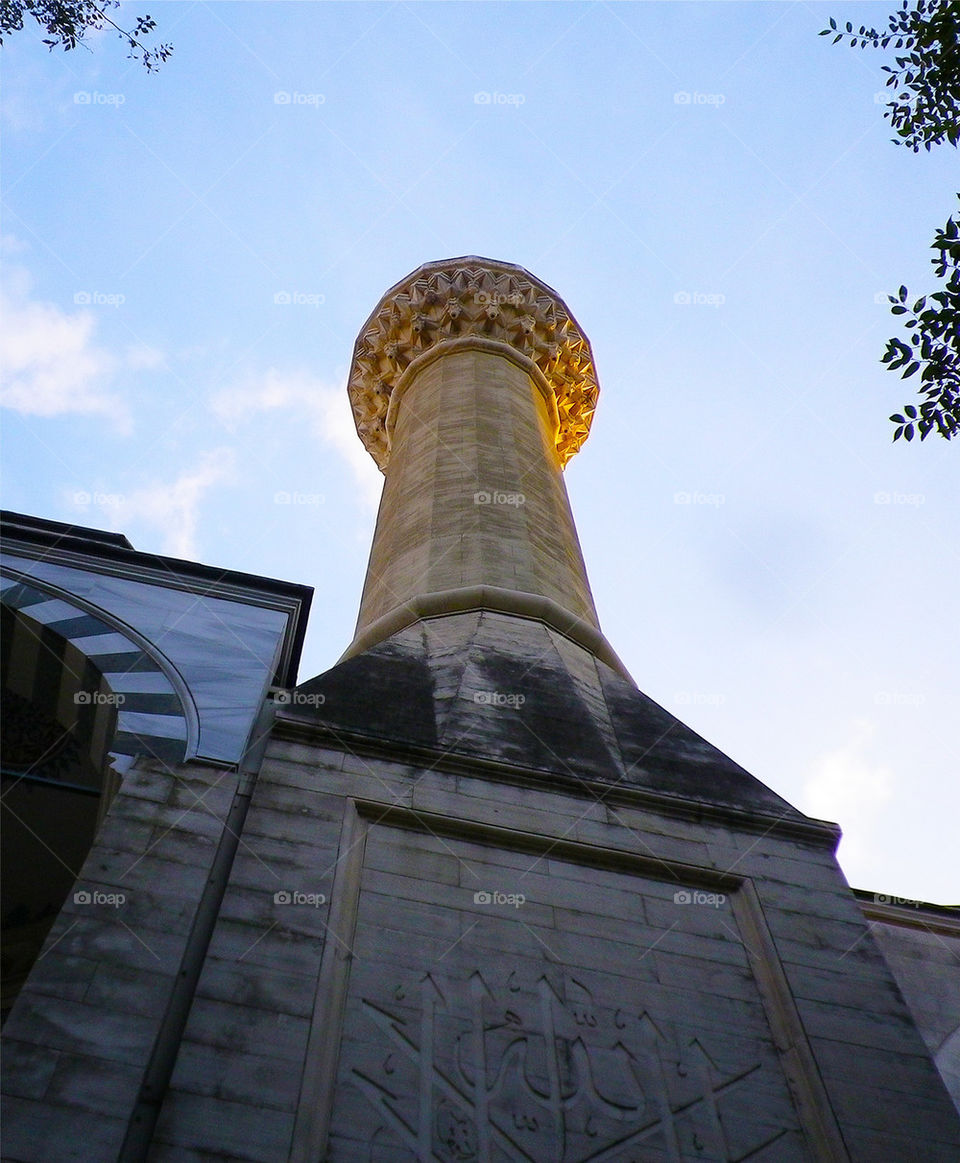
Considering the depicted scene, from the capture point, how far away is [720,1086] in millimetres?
4129

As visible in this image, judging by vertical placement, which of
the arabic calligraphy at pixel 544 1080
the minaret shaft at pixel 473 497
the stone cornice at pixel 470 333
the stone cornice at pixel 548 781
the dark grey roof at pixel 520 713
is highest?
the stone cornice at pixel 470 333

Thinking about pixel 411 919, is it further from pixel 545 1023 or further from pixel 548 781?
pixel 548 781

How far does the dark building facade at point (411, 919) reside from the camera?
3.64 metres

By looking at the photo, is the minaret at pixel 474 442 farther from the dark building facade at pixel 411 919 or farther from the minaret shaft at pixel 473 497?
→ the dark building facade at pixel 411 919

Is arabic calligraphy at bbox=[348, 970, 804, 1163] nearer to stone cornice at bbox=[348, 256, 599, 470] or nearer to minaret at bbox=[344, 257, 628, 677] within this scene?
minaret at bbox=[344, 257, 628, 677]

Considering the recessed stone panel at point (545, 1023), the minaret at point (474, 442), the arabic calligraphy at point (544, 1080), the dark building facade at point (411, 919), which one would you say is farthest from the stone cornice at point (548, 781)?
the minaret at point (474, 442)

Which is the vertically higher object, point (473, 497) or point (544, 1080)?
point (473, 497)

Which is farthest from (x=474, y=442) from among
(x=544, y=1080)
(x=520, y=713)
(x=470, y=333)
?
(x=544, y=1080)

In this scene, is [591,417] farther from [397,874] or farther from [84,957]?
[84,957]

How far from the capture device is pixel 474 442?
11039 mm

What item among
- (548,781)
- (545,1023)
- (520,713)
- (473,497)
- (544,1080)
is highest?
(473,497)

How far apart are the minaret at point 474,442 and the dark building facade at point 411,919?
81cm

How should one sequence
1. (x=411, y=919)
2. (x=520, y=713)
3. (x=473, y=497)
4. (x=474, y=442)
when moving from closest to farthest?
(x=411, y=919) < (x=520, y=713) < (x=473, y=497) < (x=474, y=442)

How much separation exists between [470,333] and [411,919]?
10174mm
